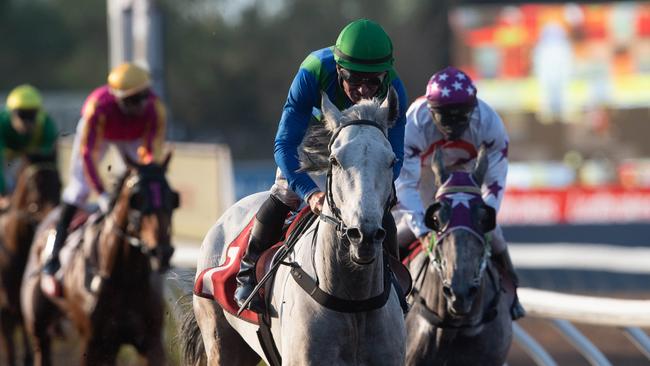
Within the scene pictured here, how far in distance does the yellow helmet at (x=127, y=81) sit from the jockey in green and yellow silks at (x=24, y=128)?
235 centimetres

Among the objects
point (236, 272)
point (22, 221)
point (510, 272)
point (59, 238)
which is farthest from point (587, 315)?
point (22, 221)

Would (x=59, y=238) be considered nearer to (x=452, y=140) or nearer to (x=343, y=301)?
(x=452, y=140)

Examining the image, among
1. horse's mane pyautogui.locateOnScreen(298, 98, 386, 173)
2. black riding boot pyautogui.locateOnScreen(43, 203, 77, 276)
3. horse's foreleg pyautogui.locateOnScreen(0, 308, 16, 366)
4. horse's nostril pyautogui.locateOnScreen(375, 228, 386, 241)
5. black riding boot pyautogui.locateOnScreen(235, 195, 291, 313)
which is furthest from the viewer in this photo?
horse's foreleg pyautogui.locateOnScreen(0, 308, 16, 366)

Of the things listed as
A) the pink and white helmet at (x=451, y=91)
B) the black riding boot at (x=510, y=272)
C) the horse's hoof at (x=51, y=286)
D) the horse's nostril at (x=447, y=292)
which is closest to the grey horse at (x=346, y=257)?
the horse's nostril at (x=447, y=292)

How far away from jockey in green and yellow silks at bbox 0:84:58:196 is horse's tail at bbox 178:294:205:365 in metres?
4.82

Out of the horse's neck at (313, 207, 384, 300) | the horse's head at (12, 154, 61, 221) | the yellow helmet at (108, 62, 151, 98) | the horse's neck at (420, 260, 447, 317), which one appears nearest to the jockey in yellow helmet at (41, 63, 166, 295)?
the yellow helmet at (108, 62, 151, 98)

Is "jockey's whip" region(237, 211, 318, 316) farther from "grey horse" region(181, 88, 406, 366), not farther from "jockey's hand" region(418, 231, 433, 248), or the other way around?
"jockey's hand" region(418, 231, 433, 248)

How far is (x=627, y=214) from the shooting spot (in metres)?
17.3

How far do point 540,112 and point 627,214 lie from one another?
A: 1.79m

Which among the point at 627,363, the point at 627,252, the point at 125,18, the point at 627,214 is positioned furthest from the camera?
the point at 627,214

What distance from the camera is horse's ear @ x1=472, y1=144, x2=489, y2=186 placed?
5.35m

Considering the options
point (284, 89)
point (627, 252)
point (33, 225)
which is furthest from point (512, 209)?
point (284, 89)

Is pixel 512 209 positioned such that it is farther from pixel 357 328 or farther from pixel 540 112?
pixel 357 328

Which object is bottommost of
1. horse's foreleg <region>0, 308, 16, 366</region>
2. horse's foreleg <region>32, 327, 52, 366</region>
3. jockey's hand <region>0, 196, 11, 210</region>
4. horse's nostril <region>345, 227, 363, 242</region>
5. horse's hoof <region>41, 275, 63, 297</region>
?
horse's foreleg <region>0, 308, 16, 366</region>
